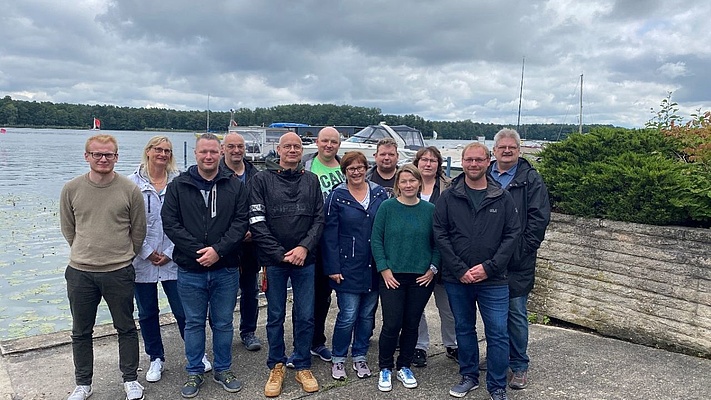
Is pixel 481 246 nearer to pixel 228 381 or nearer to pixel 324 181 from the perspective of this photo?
pixel 324 181

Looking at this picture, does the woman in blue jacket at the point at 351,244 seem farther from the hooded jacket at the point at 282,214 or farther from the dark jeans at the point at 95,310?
the dark jeans at the point at 95,310

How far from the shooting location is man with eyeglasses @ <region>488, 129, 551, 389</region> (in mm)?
3775

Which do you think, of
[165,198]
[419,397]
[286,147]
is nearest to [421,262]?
[419,397]

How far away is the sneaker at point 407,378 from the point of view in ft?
12.8

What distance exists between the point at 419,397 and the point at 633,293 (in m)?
2.25

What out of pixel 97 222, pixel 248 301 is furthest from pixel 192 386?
pixel 97 222

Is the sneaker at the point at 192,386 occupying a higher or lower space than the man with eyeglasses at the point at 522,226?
lower

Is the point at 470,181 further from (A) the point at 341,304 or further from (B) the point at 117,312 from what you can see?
(B) the point at 117,312

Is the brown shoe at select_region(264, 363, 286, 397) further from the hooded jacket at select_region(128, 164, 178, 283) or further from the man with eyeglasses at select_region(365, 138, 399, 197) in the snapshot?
the man with eyeglasses at select_region(365, 138, 399, 197)

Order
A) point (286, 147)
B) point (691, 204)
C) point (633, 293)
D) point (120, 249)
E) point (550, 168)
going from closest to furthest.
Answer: point (120, 249) → point (286, 147) → point (691, 204) → point (633, 293) → point (550, 168)

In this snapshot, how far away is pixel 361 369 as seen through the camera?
406 centimetres

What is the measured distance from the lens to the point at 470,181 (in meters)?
3.70

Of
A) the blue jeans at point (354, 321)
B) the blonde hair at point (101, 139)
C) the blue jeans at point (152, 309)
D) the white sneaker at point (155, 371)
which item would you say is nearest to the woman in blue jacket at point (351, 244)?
the blue jeans at point (354, 321)

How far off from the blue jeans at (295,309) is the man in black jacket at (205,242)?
0.93ft
